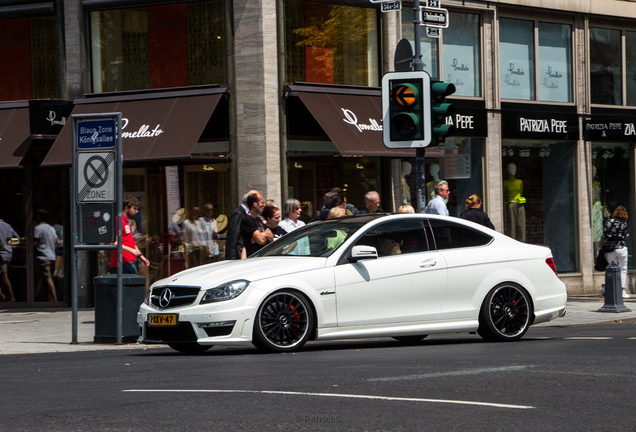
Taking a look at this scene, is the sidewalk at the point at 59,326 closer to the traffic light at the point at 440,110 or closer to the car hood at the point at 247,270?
the car hood at the point at 247,270

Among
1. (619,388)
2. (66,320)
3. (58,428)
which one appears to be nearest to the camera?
(58,428)

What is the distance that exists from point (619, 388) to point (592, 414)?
1.08 m

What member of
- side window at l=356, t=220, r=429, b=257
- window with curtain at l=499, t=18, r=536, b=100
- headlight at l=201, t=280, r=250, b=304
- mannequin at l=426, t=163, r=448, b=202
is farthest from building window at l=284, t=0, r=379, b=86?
headlight at l=201, t=280, r=250, b=304

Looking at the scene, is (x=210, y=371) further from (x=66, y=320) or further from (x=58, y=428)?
(x=66, y=320)

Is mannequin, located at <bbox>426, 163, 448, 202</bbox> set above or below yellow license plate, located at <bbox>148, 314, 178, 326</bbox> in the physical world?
above

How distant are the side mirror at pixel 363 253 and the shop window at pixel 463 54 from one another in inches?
408

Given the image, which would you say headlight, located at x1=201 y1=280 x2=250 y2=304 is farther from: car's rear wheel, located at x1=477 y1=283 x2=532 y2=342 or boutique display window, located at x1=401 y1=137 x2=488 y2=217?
boutique display window, located at x1=401 y1=137 x2=488 y2=217

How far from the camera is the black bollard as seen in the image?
1528 centimetres

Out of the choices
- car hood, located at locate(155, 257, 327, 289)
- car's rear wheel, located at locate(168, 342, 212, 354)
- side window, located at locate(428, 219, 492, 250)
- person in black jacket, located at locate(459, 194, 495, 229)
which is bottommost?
car's rear wheel, located at locate(168, 342, 212, 354)

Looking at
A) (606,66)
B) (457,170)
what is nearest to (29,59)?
(457,170)

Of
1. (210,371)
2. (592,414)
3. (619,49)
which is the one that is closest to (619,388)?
(592,414)

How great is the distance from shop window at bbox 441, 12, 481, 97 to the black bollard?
557cm

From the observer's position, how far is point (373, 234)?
9977mm

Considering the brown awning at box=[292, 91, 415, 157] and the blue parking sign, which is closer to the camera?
the blue parking sign
